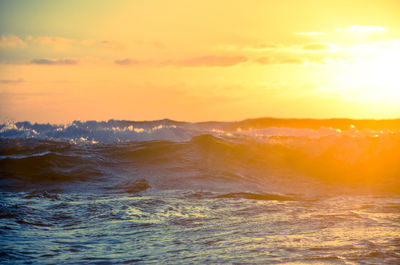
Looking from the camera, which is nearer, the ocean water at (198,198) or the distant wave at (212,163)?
the ocean water at (198,198)

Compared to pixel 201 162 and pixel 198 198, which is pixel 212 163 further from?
pixel 198 198

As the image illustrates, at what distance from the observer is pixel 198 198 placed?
6945 mm

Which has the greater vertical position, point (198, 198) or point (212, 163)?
point (212, 163)

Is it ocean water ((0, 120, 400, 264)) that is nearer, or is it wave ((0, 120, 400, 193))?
ocean water ((0, 120, 400, 264))

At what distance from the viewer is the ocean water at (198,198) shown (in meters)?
4.10

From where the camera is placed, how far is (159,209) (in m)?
6.00

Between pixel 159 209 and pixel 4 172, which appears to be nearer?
pixel 159 209

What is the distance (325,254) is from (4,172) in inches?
287

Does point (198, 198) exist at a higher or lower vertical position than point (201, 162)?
lower

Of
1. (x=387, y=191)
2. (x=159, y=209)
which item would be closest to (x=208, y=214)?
(x=159, y=209)

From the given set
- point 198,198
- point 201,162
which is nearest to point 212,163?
point 201,162

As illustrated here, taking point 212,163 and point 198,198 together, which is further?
point 212,163

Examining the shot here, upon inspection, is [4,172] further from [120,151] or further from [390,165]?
[390,165]

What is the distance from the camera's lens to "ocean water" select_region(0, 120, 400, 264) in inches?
161
